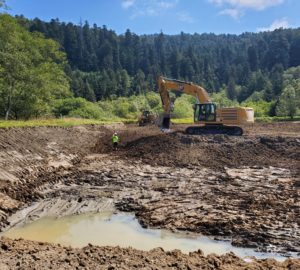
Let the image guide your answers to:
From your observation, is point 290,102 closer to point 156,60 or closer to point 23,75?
point 23,75

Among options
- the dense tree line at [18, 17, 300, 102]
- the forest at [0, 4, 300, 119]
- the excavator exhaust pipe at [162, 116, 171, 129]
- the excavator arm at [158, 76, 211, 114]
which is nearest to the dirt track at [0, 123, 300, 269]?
the excavator exhaust pipe at [162, 116, 171, 129]

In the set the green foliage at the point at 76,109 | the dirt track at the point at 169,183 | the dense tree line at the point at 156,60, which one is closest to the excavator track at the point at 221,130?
the dirt track at the point at 169,183

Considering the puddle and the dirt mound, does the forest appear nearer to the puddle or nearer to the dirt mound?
the dirt mound

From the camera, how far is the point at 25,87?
32.9 meters

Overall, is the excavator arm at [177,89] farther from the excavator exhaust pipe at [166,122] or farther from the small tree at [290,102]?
the small tree at [290,102]

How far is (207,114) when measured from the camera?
26.1 m

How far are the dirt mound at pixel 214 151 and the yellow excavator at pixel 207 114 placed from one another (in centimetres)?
199

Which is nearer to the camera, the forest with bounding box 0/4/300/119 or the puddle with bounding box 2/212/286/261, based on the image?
the puddle with bounding box 2/212/286/261

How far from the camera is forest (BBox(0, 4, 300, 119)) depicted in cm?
3388

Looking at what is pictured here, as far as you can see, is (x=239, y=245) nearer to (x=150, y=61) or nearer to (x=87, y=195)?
Answer: (x=87, y=195)

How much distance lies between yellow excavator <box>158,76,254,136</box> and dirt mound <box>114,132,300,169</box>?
1.99 m

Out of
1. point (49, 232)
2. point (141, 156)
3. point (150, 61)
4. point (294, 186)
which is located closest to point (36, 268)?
point (49, 232)

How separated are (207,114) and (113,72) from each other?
102597 mm

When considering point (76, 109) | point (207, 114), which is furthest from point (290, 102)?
point (207, 114)
